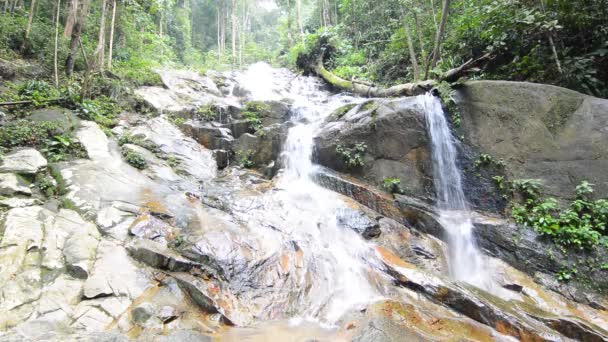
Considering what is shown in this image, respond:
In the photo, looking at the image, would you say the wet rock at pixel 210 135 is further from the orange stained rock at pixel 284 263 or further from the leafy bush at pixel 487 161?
the leafy bush at pixel 487 161

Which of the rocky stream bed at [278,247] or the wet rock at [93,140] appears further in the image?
the wet rock at [93,140]

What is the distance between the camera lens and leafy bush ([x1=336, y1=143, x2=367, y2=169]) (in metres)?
8.71

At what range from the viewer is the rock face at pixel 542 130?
666cm

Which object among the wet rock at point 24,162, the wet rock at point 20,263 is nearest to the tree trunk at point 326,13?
the wet rock at point 24,162

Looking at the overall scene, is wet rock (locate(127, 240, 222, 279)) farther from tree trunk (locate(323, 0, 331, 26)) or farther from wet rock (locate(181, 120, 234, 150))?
tree trunk (locate(323, 0, 331, 26))

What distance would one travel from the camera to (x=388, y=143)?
8562 millimetres

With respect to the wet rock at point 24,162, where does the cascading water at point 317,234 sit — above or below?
below

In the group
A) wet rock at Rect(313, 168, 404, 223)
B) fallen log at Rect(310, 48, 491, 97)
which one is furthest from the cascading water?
fallen log at Rect(310, 48, 491, 97)

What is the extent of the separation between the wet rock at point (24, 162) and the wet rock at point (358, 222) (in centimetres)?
639

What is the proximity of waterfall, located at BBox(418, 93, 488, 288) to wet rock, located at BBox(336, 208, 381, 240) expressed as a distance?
1.65 m

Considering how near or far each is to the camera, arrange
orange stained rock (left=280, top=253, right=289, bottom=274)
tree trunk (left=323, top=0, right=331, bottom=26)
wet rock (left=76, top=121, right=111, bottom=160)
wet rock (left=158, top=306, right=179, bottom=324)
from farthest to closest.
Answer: tree trunk (left=323, top=0, right=331, bottom=26) < wet rock (left=76, top=121, right=111, bottom=160) < orange stained rock (left=280, top=253, right=289, bottom=274) < wet rock (left=158, top=306, right=179, bottom=324)

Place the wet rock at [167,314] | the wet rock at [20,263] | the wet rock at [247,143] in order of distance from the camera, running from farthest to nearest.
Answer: the wet rock at [247,143]
the wet rock at [167,314]
the wet rock at [20,263]

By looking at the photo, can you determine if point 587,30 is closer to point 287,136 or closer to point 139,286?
point 287,136

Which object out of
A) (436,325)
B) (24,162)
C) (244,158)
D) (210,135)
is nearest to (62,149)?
(24,162)
